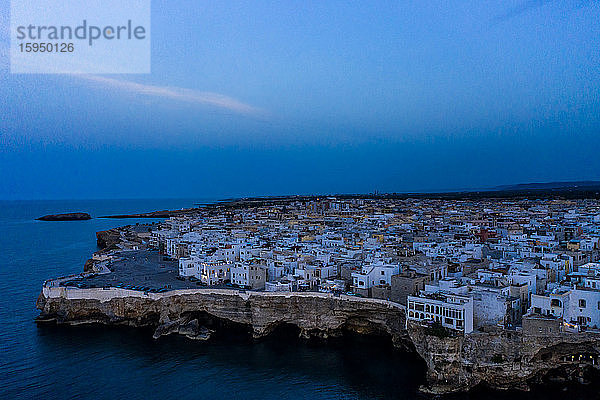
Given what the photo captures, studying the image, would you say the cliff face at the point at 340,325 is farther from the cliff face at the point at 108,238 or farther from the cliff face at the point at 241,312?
the cliff face at the point at 108,238

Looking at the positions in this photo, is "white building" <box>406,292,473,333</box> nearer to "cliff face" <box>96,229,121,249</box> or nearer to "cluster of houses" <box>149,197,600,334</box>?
"cluster of houses" <box>149,197,600,334</box>

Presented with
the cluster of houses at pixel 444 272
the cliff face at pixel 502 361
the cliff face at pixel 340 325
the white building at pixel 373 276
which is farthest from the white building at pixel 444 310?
the white building at pixel 373 276

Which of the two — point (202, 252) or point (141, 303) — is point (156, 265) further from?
point (141, 303)

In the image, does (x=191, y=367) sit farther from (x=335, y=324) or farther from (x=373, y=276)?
(x=373, y=276)

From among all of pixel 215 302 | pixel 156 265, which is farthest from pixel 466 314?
pixel 156 265

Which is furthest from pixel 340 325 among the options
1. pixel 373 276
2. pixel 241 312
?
pixel 241 312

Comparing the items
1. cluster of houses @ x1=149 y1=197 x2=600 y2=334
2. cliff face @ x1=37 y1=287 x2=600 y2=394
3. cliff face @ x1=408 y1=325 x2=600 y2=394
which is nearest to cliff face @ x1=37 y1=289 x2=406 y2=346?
cliff face @ x1=37 y1=287 x2=600 y2=394
